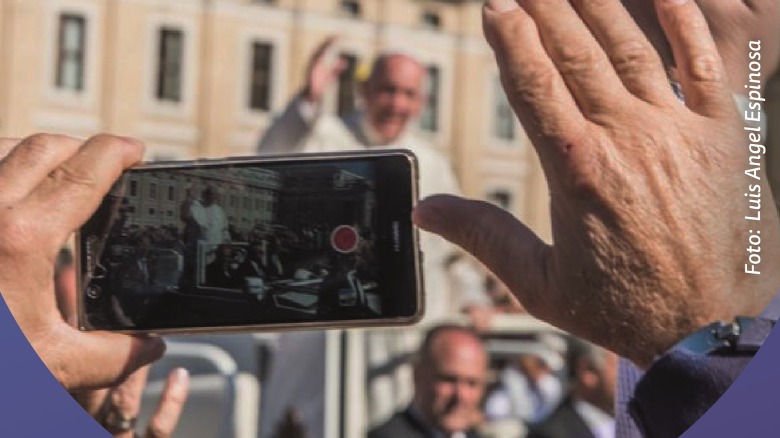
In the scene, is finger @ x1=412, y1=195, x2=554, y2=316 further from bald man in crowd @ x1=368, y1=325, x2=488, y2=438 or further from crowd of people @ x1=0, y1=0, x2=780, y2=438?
bald man in crowd @ x1=368, y1=325, x2=488, y2=438

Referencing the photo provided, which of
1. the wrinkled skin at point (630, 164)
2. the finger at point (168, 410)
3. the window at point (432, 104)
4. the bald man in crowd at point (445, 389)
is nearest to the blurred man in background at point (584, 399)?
the bald man in crowd at point (445, 389)

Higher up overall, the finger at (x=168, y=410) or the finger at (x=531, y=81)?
the finger at (x=531, y=81)

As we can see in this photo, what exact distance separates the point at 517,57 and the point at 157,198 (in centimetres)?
18

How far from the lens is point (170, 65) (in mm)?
1996

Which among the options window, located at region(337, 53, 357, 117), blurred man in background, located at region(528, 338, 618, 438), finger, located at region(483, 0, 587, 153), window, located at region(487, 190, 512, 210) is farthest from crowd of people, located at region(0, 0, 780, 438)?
window, located at region(487, 190, 512, 210)

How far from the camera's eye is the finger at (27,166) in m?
0.56

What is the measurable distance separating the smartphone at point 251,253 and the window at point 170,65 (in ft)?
3.59

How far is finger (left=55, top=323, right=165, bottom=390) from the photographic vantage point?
23.5 inches

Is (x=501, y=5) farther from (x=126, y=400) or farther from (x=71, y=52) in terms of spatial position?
(x=71, y=52)

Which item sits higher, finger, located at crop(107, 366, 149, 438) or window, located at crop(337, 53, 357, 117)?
window, located at crop(337, 53, 357, 117)

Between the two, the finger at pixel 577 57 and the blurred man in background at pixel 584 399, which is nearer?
the finger at pixel 577 57

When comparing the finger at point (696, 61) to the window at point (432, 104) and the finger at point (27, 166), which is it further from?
the window at point (432, 104)

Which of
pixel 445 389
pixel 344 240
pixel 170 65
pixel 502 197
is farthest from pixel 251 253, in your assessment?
pixel 502 197

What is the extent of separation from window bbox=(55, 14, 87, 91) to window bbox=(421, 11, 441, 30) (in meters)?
0.49
